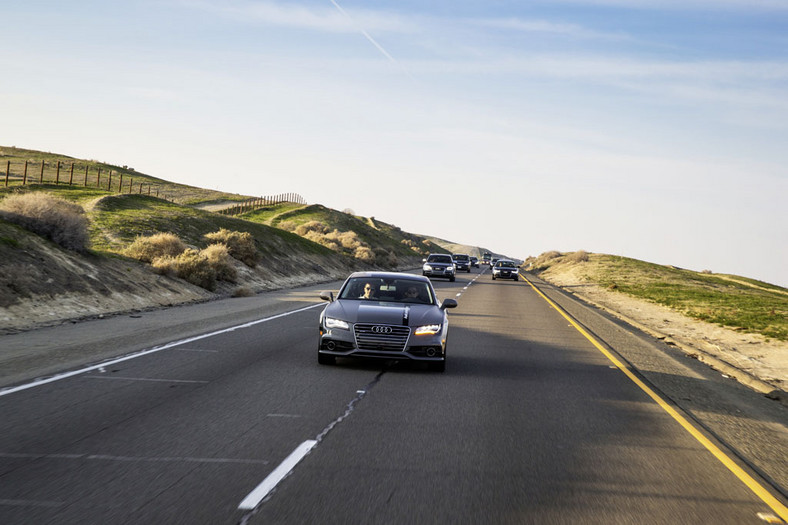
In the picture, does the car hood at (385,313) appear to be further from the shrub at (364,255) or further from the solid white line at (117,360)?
the shrub at (364,255)

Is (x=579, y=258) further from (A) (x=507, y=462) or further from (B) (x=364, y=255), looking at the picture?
(A) (x=507, y=462)

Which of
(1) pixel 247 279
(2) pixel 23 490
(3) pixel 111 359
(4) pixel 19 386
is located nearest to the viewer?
(2) pixel 23 490

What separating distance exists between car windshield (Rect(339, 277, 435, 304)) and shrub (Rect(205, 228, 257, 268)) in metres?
23.1

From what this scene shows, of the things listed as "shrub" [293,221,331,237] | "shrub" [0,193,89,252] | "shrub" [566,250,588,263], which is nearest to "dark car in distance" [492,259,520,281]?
"shrub" [293,221,331,237]

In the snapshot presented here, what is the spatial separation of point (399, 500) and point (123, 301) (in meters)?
15.5

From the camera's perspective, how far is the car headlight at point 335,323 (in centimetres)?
1043

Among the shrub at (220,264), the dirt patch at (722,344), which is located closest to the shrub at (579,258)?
the dirt patch at (722,344)

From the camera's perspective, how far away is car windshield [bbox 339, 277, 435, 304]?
11766mm

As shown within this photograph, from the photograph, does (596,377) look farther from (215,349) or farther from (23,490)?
(23,490)

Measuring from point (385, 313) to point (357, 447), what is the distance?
14.4 ft

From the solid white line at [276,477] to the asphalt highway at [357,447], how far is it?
20 millimetres

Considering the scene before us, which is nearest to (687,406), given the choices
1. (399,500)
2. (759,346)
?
(399,500)

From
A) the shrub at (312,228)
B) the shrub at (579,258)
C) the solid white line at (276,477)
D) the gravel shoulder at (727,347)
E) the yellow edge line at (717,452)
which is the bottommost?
the solid white line at (276,477)

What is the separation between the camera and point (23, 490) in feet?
16.0
